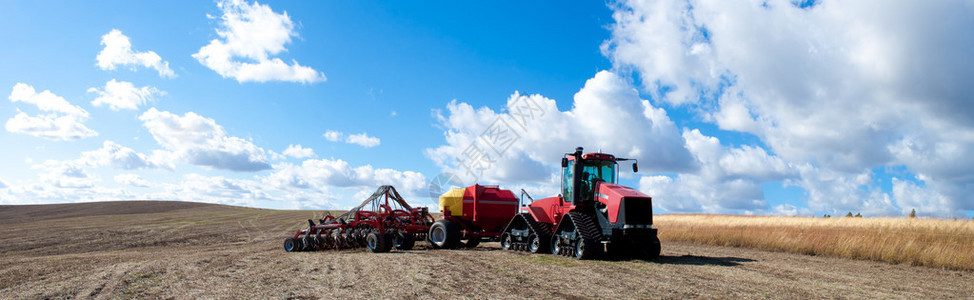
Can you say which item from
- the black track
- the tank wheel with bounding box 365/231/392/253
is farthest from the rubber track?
the tank wheel with bounding box 365/231/392/253

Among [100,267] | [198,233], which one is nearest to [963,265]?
[100,267]

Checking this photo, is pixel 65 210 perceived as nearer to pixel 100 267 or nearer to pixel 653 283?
pixel 100 267

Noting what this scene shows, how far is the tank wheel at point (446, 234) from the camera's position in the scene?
18500 millimetres

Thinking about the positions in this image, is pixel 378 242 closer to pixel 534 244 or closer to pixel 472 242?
pixel 472 242

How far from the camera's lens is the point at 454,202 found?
67.0 ft

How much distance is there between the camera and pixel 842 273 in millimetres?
12406

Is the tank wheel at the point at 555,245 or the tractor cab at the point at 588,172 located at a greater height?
the tractor cab at the point at 588,172

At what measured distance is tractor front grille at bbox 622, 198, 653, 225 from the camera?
1363cm

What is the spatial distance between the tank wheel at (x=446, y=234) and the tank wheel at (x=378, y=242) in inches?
77.6

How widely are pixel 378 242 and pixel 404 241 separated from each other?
1344mm

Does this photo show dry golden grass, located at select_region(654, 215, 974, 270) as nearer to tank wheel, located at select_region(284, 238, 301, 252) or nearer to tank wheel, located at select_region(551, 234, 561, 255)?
tank wheel, located at select_region(551, 234, 561, 255)

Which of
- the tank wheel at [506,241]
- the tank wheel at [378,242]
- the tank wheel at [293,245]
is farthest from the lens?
the tank wheel at [293,245]

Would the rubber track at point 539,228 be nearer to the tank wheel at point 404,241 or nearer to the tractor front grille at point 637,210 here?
the tractor front grille at point 637,210

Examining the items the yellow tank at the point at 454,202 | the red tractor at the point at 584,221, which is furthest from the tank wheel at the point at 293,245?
the yellow tank at the point at 454,202
